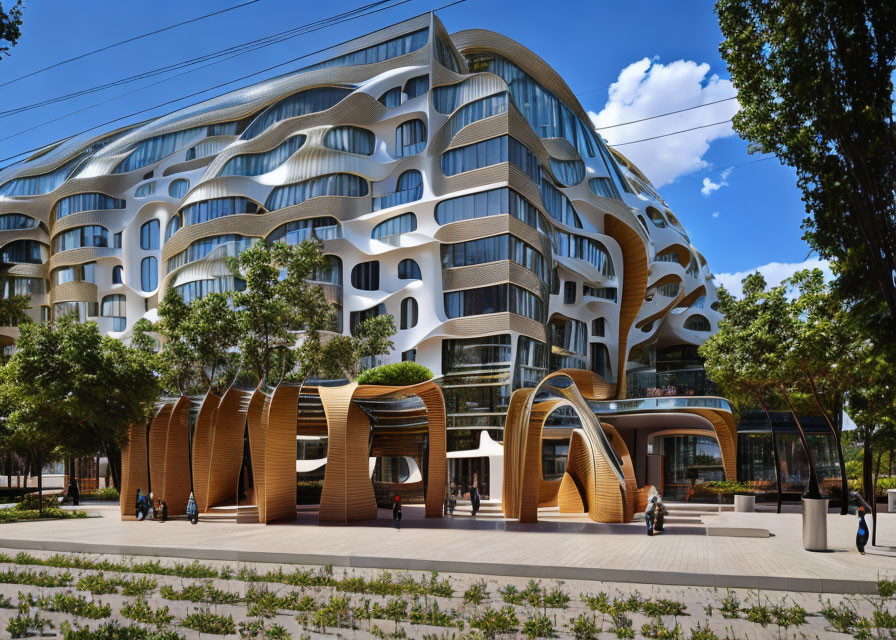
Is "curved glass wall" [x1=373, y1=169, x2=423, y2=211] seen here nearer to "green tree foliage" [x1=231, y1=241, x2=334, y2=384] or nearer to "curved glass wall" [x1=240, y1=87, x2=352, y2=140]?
"curved glass wall" [x1=240, y1=87, x2=352, y2=140]

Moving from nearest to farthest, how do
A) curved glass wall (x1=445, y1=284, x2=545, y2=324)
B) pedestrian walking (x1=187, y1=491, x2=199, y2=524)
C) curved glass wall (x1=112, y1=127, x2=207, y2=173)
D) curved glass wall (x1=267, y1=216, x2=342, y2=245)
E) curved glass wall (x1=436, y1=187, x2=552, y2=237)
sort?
pedestrian walking (x1=187, y1=491, x2=199, y2=524) → curved glass wall (x1=445, y1=284, x2=545, y2=324) → curved glass wall (x1=436, y1=187, x2=552, y2=237) → curved glass wall (x1=267, y1=216, x2=342, y2=245) → curved glass wall (x1=112, y1=127, x2=207, y2=173)

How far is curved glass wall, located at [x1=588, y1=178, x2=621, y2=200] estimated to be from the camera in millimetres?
59000

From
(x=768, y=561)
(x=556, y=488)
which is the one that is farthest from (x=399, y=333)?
(x=768, y=561)

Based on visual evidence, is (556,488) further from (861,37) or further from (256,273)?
(861,37)

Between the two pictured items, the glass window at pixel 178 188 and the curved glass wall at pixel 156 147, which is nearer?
the glass window at pixel 178 188

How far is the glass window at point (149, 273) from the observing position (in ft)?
226

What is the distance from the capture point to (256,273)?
1380 inches

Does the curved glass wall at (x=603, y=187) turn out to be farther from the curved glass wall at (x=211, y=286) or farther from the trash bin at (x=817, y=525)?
the trash bin at (x=817, y=525)

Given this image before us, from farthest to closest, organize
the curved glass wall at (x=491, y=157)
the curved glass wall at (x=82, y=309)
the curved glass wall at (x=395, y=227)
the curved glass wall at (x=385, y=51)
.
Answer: the curved glass wall at (x=82, y=309) < the curved glass wall at (x=385, y=51) < the curved glass wall at (x=395, y=227) < the curved glass wall at (x=491, y=157)

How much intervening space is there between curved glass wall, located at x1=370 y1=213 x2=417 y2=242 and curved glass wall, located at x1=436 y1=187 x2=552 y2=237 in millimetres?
2219

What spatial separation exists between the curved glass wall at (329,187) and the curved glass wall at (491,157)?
7.35 meters

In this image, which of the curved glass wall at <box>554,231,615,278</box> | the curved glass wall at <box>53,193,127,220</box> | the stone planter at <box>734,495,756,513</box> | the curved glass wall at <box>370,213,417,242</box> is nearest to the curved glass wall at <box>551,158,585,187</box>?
the curved glass wall at <box>554,231,615,278</box>

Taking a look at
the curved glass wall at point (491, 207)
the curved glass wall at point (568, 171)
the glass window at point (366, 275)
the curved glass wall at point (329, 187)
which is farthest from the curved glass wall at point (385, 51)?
the glass window at point (366, 275)

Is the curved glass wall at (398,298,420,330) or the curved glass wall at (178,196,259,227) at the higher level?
the curved glass wall at (178,196,259,227)
